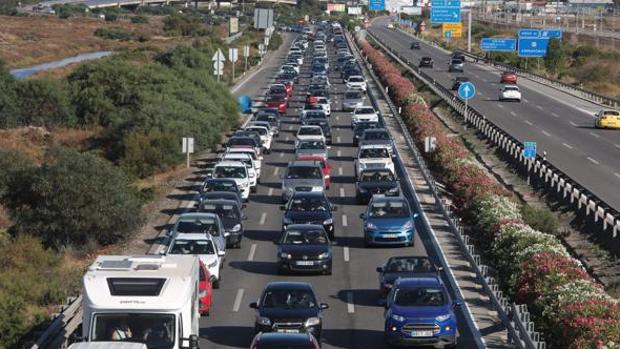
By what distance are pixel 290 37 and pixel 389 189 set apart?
440 ft

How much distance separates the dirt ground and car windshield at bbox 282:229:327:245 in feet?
289

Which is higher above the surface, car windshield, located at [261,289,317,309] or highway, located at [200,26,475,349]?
car windshield, located at [261,289,317,309]

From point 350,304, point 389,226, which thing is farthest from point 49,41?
point 350,304

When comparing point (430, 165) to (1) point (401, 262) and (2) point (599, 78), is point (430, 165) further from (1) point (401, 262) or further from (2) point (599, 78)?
(2) point (599, 78)

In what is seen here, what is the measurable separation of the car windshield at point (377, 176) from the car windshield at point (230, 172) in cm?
409

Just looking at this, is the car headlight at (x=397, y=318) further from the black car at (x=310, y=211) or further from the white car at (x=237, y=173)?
the white car at (x=237, y=173)

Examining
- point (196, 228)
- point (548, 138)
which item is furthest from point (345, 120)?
point (196, 228)

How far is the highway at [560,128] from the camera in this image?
4825 cm

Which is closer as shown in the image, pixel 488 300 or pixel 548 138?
pixel 488 300

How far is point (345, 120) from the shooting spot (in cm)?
6988

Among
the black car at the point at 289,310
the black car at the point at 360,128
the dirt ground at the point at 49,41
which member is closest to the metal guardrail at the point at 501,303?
the black car at the point at 289,310

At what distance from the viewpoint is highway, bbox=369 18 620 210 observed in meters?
48.2

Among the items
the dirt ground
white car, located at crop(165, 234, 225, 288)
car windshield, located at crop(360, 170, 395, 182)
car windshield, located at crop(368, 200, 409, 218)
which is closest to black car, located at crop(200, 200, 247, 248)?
car windshield, located at crop(368, 200, 409, 218)

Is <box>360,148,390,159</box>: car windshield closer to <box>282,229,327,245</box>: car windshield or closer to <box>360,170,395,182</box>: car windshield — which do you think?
<box>360,170,395,182</box>: car windshield
